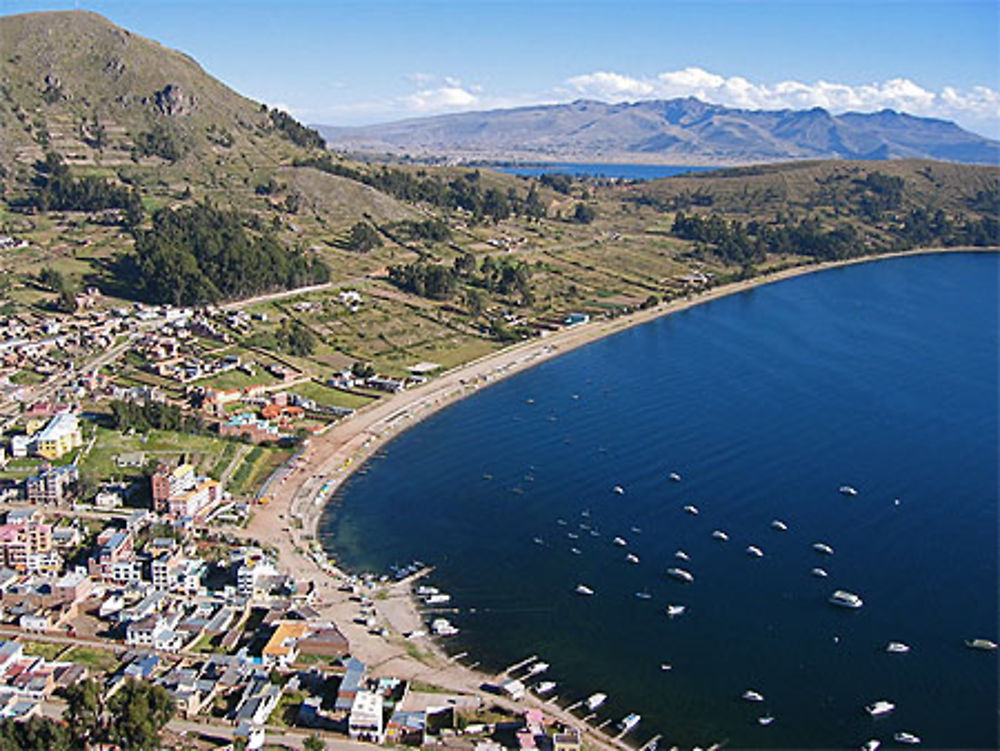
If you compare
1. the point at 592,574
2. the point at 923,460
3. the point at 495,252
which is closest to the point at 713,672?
→ the point at 592,574

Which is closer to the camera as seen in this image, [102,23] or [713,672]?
[713,672]

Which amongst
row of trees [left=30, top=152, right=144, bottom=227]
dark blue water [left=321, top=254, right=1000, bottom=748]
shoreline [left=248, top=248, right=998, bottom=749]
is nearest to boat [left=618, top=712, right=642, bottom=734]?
dark blue water [left=321, top=254, right=1000, bottom=748]

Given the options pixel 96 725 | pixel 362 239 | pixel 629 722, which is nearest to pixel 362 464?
pixel 96 725

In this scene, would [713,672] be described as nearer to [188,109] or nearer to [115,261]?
[115,261]

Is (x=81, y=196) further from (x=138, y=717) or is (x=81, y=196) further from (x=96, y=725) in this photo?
(x=138, y=717)

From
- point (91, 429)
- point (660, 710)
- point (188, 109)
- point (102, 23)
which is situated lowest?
point (660, 710)
